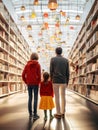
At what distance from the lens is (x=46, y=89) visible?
5.18m

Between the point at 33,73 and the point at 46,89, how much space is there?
443 mm


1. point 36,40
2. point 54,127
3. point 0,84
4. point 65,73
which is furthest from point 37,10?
point 54,127

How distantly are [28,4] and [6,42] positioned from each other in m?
6.31

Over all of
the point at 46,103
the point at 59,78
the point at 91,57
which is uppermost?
the point at 91,57

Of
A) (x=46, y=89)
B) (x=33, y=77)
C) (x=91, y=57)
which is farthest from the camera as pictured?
(x=91, y=57)

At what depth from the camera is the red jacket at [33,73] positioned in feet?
17.4

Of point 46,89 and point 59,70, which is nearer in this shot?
point 46,89

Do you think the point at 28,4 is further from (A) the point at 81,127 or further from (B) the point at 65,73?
(A) the point at 81,127

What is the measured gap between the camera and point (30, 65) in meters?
5.45

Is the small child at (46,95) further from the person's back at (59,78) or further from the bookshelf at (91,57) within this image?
the bookshelf at (91,57)

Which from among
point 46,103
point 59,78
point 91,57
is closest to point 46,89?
point 46,103

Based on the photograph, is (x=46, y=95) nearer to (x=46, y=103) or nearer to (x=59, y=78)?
(x=46, y=103)

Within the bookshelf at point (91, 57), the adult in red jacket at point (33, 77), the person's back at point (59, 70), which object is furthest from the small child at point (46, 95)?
the bookshelf at point (91, 57)

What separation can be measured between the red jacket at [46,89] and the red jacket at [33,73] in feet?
0.48
